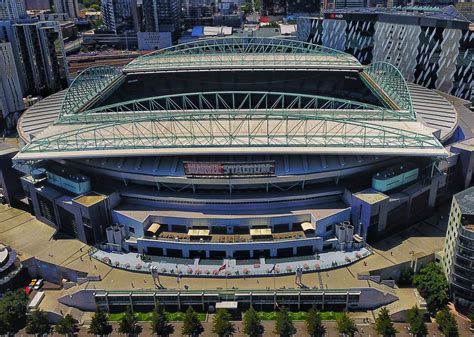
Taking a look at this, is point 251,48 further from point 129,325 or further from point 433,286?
point 129,325

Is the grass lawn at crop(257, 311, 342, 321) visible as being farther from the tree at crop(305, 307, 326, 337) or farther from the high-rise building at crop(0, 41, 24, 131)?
the high-rise building at crop(0, 41, 24, 131)

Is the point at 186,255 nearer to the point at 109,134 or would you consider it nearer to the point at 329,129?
the point at 109,134

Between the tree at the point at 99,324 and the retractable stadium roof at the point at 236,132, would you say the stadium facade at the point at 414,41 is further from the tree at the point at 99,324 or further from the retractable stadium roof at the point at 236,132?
the tree at the point at 99,324

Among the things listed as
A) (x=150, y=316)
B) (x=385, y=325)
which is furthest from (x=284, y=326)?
(x=150, y=316)

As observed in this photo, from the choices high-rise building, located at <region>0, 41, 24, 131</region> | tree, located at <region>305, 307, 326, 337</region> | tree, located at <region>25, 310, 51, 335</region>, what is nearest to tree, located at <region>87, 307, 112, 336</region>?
tree, located at <region>25, 310, 51, 335</region>

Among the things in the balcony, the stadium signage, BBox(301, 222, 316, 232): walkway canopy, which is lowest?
the balcony

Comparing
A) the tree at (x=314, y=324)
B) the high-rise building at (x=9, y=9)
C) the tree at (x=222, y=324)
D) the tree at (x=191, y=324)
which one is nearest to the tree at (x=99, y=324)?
the tree at (x=191, y=324)
